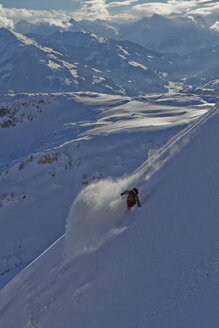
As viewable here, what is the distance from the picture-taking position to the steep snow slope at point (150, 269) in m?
3.93

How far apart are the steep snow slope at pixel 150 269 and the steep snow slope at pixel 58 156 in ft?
10.4

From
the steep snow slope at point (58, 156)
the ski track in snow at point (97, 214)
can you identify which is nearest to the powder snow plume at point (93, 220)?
the ski track in snow at point (97, 214)

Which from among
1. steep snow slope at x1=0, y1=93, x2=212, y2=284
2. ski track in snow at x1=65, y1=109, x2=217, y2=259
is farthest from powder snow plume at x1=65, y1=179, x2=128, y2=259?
steep snow slope at x1=0, y1=93, x2=212, y2=284

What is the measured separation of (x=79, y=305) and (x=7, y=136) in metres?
22.3

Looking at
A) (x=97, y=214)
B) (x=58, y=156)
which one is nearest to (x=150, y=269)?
(x=97, y=214)

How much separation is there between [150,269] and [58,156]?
37.8 ft

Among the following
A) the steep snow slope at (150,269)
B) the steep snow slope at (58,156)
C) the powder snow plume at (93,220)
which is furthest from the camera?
the steep snow slope at (58,156)

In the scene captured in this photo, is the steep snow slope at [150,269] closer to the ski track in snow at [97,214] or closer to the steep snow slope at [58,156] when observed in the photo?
the ski track in snow at [97,214]

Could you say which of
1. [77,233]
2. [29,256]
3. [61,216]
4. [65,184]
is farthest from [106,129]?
[77,233]

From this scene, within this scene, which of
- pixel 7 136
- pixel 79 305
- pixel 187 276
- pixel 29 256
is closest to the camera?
pixel 187 276

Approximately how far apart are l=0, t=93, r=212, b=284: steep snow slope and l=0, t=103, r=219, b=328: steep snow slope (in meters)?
3.18

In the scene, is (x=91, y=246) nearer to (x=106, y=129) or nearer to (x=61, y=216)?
(x=61, y=216)

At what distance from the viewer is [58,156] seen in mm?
15430

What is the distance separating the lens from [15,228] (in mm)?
11086
